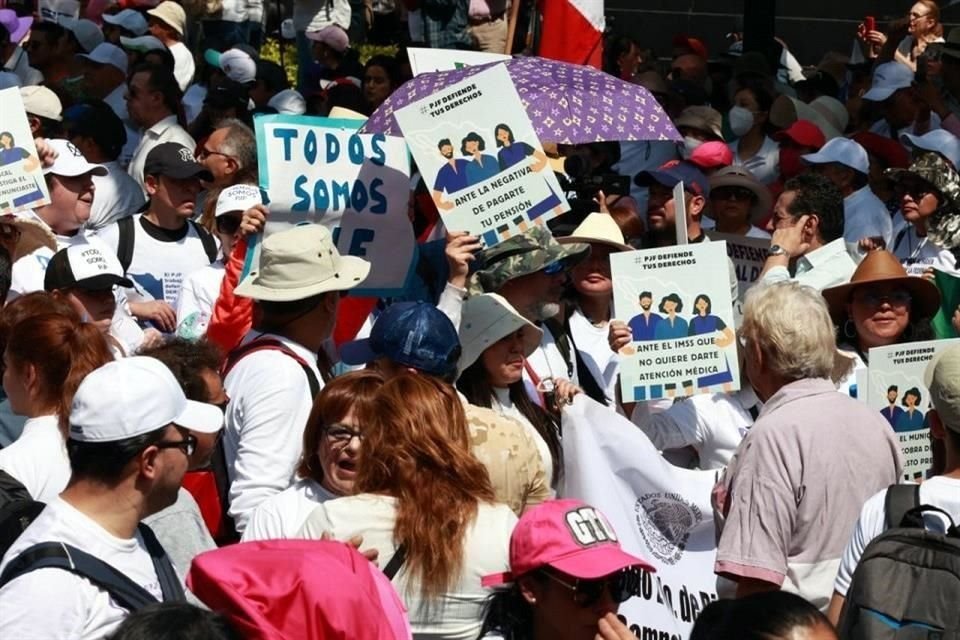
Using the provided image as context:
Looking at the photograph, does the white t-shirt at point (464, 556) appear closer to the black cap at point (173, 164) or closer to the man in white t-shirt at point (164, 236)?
the man in white t-shirt at point (164, 236)

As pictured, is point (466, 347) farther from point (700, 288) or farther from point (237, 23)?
point (237, 23)

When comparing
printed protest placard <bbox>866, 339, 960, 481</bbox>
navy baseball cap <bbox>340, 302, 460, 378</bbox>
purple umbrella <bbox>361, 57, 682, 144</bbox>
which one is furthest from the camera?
purple umbrella <bbox>361, 57, 682, 144</bbox>

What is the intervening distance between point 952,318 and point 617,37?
358 inches

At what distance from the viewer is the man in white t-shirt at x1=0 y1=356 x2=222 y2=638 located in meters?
3.52

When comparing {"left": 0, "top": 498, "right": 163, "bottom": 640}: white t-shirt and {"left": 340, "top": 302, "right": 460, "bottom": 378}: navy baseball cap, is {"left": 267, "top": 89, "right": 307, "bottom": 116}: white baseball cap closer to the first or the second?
{"left": 340, "top": 302, "right": 460, "bottom": 378}: navy baseball cap

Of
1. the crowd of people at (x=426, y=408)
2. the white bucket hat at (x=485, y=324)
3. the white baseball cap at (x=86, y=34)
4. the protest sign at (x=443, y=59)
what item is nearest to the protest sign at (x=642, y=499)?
the crowd of people at (x=426, y=408)

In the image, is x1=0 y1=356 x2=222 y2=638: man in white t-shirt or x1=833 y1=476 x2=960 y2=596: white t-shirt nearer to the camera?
x1=0 y1=356 x2=222 y2=638: man in white t-shirt

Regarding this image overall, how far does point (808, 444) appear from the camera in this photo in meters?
4.83

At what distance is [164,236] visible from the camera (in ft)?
25.3

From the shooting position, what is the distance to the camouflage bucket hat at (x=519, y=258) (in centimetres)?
610

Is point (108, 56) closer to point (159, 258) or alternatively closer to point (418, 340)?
point (159, 258)

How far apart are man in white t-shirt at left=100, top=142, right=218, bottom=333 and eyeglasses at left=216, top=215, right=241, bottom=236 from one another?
25 centimetres

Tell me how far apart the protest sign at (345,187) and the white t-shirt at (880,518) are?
255 cm

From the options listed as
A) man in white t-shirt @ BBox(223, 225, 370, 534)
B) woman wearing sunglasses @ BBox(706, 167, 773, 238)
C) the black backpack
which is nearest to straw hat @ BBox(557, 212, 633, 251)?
woman wearing sunglasses @ BBox(706, 167, 773, 238)
